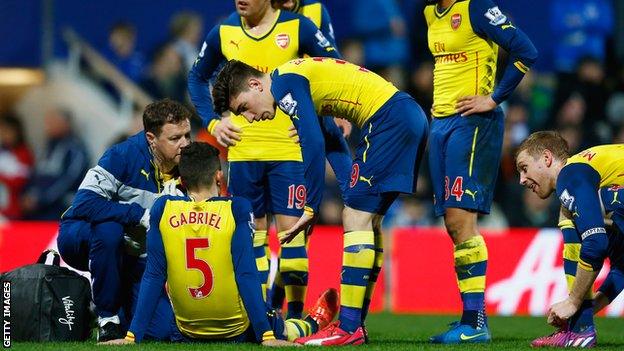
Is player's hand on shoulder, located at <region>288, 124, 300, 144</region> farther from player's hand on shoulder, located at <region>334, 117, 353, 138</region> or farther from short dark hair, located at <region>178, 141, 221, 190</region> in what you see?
short dark hair, located at <region>178, 141, 221, 190</region>

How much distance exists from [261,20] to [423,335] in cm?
224

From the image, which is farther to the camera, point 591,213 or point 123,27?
point 123,27

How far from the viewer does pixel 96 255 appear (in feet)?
23.6

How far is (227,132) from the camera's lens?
805 cm

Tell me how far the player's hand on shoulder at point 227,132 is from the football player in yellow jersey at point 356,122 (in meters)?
0.95

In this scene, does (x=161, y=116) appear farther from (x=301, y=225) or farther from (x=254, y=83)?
(x=301, y=225)

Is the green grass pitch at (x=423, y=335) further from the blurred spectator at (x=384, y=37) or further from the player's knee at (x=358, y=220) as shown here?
the blurred spectator at (x=384, y=37)

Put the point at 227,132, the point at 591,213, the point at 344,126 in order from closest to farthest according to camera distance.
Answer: the point at 591,213 < the point at 227,132 < the point at 344,126

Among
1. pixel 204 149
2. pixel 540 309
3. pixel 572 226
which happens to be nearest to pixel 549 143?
pixel 572 226

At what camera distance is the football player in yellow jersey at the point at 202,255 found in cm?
Answer: 654

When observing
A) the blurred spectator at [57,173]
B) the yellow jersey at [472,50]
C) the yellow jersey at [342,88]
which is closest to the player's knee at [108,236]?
the yellow jersey at [342,88]

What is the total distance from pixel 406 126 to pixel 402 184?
316mm

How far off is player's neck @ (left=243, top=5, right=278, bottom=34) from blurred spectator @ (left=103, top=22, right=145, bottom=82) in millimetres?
6721

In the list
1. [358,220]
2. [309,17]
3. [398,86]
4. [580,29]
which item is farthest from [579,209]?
[580,29]
